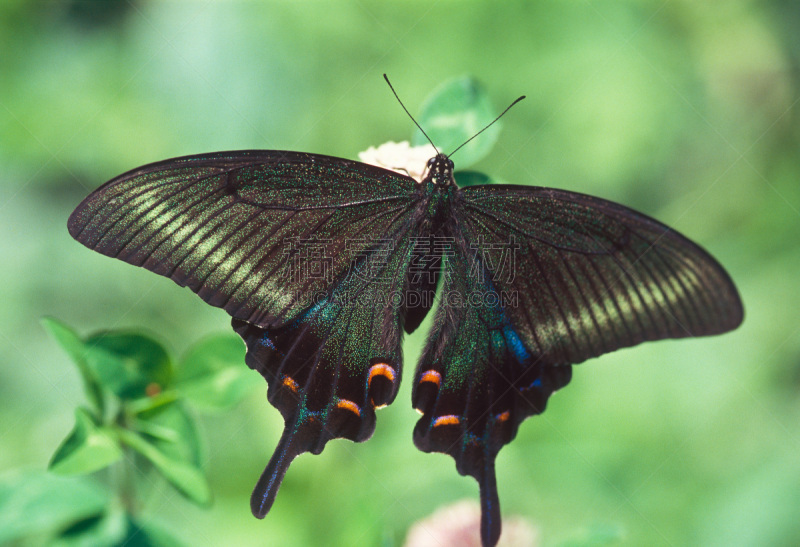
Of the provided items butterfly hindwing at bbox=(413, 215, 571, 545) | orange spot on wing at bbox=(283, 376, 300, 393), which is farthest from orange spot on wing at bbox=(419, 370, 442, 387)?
orange spot on wing at bbox=(283, 376, 300, 393)

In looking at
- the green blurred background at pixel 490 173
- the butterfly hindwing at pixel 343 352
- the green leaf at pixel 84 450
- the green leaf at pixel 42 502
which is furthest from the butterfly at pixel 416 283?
the green blurred background at pixel 490 173

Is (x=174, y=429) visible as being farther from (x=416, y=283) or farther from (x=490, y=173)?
(x=490, y=173)

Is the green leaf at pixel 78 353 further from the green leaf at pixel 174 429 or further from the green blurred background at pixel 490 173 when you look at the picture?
the green blurred background at pixel 490 173

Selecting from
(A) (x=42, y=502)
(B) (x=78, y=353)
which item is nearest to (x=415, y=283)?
(B) (x=78, y=353)

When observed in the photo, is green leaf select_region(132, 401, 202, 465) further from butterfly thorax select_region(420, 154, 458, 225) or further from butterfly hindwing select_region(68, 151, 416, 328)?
butterfly thorax select_region(420, 154, 458, 225)

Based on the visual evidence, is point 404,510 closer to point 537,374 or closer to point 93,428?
point 537,374


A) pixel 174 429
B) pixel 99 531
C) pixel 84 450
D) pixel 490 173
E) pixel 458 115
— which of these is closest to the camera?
pixel 84 450
